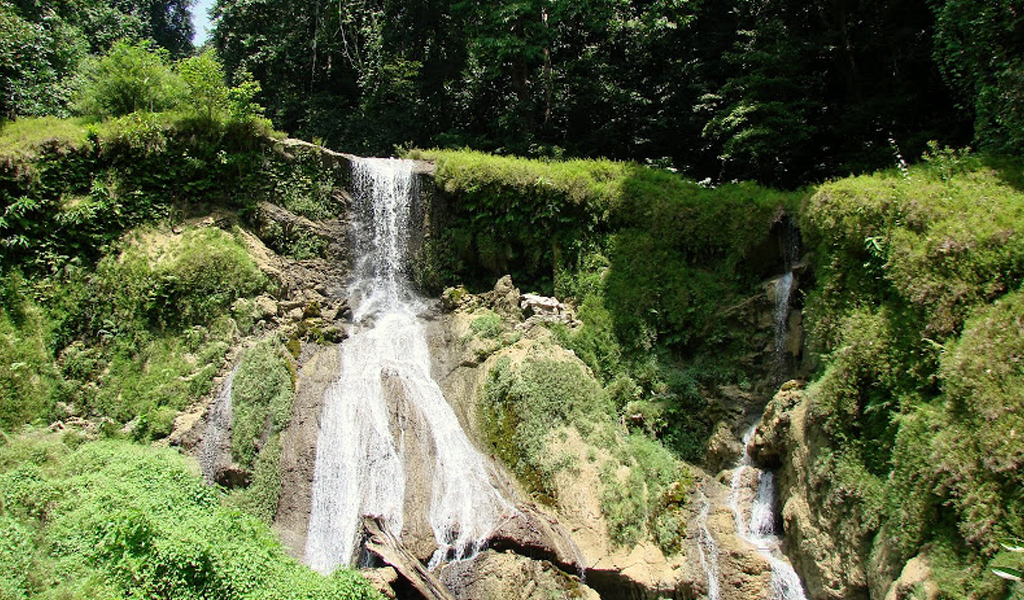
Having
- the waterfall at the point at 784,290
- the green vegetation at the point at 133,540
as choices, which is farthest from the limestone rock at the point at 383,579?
the waterfall at the point at 784,290

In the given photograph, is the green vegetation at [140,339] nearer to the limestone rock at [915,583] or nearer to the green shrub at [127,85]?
the green shrub at [127,85]

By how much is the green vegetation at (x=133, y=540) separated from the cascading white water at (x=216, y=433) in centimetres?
81

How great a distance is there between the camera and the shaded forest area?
53.4ft

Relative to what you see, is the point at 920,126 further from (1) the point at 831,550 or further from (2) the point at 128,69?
(2) the point at 128,69

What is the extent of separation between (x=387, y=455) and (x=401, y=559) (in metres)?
2.44

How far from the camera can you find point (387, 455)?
11633 millimetres

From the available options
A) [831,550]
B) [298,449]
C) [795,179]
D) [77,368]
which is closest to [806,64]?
[795,179]

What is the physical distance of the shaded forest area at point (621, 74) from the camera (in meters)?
16.3

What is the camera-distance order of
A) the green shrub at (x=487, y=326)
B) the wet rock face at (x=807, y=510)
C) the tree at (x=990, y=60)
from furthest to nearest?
the green shrub at (x=487, y=326), the tree at (x=990, y=60), the wet rock face at (x=807, y=510)

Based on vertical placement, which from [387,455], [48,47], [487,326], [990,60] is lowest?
[387,455]

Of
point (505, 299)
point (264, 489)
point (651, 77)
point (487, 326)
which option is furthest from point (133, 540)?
point (651, 77)

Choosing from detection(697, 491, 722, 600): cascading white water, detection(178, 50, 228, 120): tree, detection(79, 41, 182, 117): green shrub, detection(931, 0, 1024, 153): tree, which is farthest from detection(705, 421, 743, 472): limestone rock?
detection(79, 41, 182, 117): green shrub

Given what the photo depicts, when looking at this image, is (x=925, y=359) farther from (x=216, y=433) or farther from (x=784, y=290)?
(x=216, y=433)

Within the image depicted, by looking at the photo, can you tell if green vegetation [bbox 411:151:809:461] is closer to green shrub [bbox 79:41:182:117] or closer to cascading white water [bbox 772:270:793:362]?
cascading white water [bbox 772:270:793:362]
